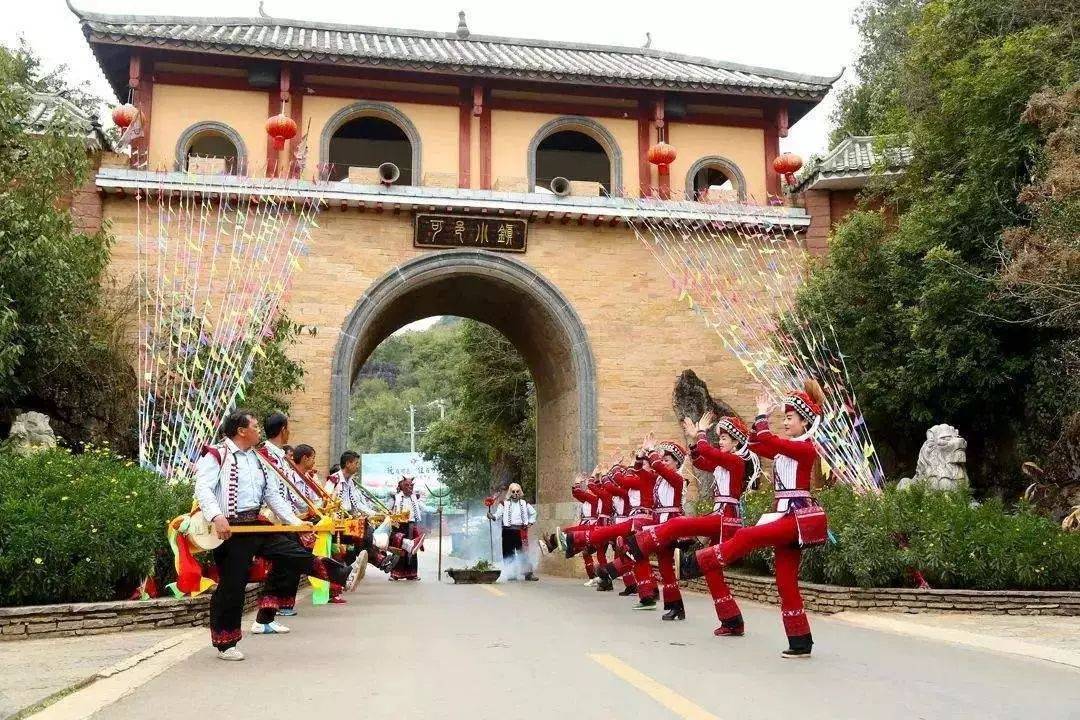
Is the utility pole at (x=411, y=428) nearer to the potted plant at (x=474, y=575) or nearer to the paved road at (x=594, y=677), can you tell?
the potted plant at (x=474, y=575)

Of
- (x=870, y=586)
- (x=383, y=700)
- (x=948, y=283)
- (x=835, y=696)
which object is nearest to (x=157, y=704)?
(x=383, y=700)

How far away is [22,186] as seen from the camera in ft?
39.8

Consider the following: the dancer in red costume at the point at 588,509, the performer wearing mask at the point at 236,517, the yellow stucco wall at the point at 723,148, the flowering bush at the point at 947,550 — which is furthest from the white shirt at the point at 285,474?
the yellow stucco wall at the point at 723,148

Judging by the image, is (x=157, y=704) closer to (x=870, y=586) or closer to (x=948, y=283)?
(x=870, y=586)

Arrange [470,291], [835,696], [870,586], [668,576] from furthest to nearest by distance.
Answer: [470,291] → [870,586] → [668,576] → [835,696]

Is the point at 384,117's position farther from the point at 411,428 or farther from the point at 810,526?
the point at 411,428

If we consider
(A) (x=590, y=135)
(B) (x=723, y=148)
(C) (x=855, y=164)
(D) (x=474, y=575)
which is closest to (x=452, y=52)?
(A) (x=590, y=135)

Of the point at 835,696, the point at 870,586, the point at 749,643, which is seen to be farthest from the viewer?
the point at 870,586

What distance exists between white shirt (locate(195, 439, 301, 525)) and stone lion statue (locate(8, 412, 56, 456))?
6559mm

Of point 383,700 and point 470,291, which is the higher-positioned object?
point 470,291

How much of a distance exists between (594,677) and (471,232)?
13.2 meters

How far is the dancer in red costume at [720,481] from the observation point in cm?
769

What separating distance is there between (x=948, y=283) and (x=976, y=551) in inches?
206

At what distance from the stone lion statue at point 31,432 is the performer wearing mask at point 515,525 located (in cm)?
786
